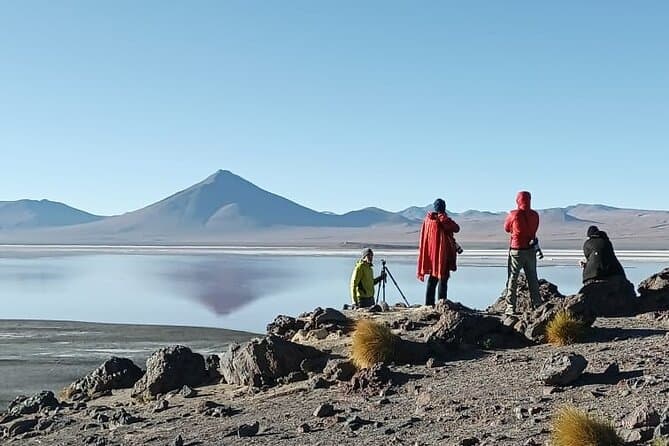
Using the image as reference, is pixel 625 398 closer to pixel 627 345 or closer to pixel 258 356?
pixel 627 345

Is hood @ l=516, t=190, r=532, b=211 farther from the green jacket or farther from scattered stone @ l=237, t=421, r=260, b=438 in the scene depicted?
scattered stone @ l=237, t=421, r=260, b=438

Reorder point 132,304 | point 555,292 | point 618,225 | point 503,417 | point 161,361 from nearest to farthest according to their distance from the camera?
point 503,417, point 161,361, point 555,292, point 132,304, point 618,225

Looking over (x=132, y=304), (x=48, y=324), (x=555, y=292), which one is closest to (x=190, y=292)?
(x=132, y=304)

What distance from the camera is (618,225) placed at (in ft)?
593

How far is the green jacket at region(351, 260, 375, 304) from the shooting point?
1439 cm

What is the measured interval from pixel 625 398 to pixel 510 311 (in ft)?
14.1

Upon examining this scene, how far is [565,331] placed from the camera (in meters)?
10.4

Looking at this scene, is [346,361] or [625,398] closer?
[625,398]

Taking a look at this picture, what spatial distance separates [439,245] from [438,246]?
21mm

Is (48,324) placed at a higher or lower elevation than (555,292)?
lower

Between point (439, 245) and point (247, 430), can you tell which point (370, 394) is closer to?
point (247, 430)

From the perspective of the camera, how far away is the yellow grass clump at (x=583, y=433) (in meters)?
6.62

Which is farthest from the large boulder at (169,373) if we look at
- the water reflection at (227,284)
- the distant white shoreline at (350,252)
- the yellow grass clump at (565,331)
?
the distant white shoreline at (350,252)

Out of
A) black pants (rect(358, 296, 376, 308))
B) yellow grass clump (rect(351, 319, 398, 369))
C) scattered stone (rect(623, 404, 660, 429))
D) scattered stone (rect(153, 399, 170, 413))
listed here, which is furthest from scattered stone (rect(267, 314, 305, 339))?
scattered stone (rect(623, 404, 660, 429))
